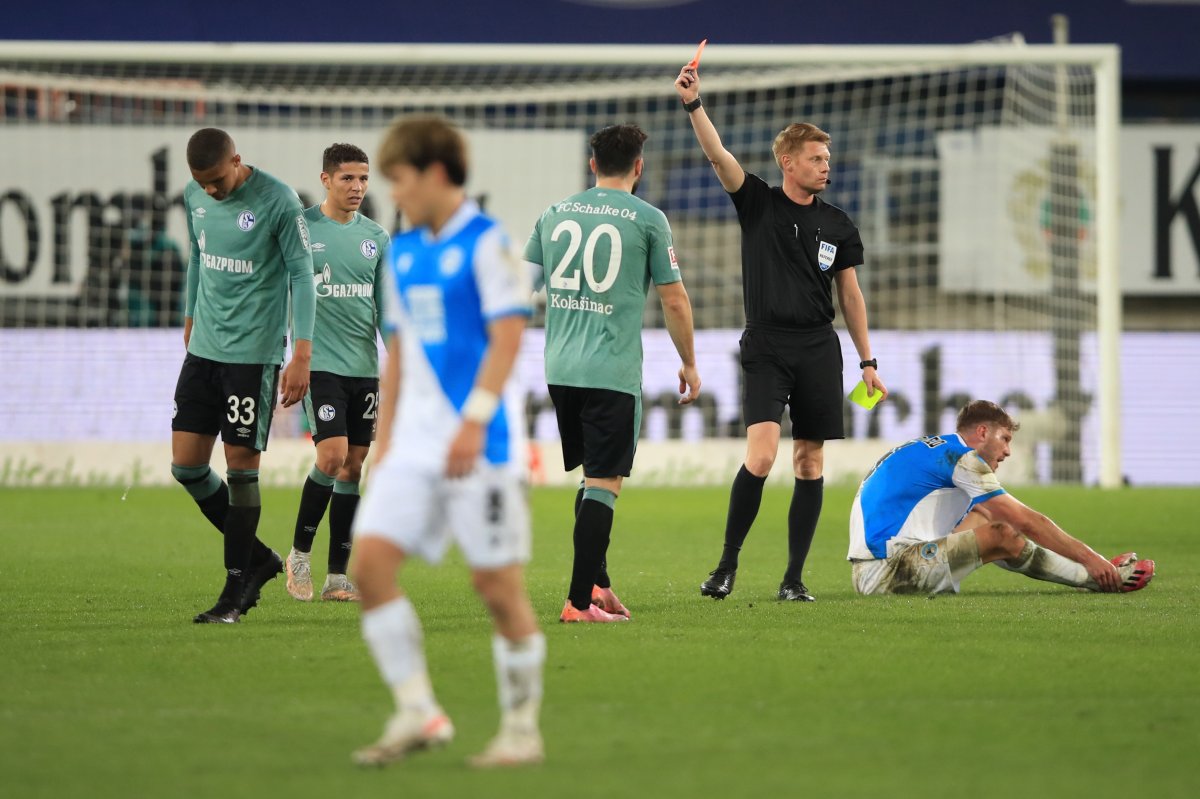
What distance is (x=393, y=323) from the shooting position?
4145 mm

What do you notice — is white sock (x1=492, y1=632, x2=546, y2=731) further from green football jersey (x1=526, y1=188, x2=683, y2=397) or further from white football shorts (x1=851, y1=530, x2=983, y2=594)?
white football shorts (x1=851, y1=530, x2=983, y2=594)

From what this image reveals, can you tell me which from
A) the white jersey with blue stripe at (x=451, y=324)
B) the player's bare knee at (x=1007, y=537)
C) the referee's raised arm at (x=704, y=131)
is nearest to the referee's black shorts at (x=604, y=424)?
the referee's raised arm at (x=704, y=131)

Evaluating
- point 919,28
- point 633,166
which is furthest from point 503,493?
point 919,28

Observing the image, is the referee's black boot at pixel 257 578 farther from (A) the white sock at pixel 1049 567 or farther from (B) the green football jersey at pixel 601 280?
(A) the white sock at pixel 1049 567

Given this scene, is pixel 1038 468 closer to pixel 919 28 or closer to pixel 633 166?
pixel 919 28

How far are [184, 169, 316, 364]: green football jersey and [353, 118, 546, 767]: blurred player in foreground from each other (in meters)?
2.65

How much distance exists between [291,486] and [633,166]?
10.4 m

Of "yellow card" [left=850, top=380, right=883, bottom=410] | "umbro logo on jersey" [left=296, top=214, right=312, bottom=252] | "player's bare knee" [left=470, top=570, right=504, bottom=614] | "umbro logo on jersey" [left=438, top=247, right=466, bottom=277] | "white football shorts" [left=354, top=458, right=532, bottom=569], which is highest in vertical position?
"umbro logo on jersey" [left=296, top=214, right=312, bottom=252]

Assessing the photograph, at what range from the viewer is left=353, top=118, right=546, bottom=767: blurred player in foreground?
3.83 metres

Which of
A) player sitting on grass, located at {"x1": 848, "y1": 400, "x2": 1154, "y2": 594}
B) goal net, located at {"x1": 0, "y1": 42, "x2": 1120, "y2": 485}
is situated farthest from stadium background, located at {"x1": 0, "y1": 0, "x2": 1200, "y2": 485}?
player sitting on grass, located at {"x1": 848, "y1": 400, "x2": 1154, "y2": 594}

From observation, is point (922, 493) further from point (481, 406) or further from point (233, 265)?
point (481, 406)

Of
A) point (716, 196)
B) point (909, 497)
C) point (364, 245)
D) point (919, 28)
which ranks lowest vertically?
point (909, 497)

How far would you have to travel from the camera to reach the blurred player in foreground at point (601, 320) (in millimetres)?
6477

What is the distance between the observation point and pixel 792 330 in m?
7.44
